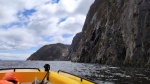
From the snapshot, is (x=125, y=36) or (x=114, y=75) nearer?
(x=114, y=75)

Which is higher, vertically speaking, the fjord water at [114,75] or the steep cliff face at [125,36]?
the steep cliff face at [125,36]

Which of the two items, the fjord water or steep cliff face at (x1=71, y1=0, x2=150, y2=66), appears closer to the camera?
the fjord water

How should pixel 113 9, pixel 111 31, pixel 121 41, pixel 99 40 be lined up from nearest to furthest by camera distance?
pixel 121 41
pixel 111 31
pixel 113 9
pixel 99 40

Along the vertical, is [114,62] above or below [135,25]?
below

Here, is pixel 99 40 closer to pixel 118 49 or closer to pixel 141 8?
pixel 118 49

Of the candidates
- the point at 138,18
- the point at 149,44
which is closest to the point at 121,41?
the point at 138,18

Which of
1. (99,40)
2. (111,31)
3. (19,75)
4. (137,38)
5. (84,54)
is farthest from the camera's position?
(84,54)

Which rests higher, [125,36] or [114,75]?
[125,36]

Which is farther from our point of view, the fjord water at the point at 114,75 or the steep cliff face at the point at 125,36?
the steep cliff face at the point at 125,36

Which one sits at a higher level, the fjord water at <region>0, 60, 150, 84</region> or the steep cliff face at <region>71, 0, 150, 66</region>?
the steep cliff face at <region>71, 0, 150, 66</region>

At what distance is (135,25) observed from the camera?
59000mm

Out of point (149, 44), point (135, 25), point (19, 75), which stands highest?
point (135, 25)

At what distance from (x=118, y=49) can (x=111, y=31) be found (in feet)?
33.6

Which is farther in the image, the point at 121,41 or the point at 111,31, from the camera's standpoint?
the point at 111,31
